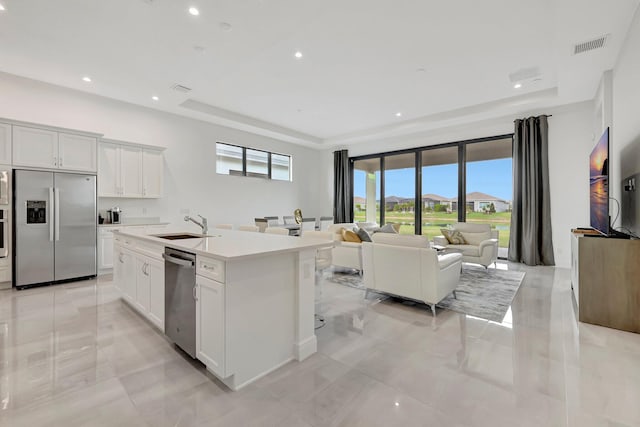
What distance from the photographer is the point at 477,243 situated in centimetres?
561

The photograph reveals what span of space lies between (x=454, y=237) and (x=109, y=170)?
6.42 m

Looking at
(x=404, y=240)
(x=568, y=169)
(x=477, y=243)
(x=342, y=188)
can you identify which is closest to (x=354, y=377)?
(x=404, y=240)

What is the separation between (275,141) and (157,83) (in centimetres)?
377

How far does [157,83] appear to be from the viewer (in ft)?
14.8

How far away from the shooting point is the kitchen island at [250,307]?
1.79 m

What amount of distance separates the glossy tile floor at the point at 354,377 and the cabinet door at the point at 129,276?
230mm

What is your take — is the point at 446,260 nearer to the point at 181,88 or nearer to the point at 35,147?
the point at 181,88

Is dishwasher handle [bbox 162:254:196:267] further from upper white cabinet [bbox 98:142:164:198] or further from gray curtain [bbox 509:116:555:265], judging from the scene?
gray curtain [bbox 509:116:555:265]

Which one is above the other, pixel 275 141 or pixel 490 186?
pixel 275 141

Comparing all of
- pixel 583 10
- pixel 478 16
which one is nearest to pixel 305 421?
pixel 478 16

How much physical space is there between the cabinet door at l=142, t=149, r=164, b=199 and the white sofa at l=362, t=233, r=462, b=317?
4.22 meters

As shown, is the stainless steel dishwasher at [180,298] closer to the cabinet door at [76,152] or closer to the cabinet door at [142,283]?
the cabinet door at [142,283]

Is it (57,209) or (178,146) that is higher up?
(178,146)

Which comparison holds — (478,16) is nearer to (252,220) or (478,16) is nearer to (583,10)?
(583,10)
